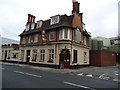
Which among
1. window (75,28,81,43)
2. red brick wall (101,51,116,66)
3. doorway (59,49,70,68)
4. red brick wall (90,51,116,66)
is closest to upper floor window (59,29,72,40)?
window (75,28,81,43)

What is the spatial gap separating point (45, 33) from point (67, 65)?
7.62m

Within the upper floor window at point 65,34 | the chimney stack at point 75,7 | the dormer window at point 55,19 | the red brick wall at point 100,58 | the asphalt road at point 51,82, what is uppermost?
the chimney stack at point 75,7

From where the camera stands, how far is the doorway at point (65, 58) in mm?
21484

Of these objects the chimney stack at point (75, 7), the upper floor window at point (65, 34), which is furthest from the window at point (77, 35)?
the chimney stack at point (75, 7)

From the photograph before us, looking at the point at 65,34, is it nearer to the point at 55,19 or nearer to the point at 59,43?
the point at 59,43

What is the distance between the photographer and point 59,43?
860 inches

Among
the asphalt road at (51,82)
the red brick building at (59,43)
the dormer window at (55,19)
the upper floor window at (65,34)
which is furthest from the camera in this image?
the dormer window at (55,19)

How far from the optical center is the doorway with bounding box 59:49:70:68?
70.5 ft

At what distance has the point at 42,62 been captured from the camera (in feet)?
78.9

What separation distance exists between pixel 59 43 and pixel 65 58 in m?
2.82

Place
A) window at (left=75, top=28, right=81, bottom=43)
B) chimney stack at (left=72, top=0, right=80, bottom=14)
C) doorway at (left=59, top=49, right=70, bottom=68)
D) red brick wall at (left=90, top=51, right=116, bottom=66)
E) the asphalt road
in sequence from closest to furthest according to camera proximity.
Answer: the asphalt road < doorway at (left=59, top=49, right=70, bottom=68) < window at (left=75, top=28, right=81, bottom=43) < chimney stack at (left=72, top=0, right=80, bottom=14) < red brick wall at (left=90, top=51, right=116, bottom=66)

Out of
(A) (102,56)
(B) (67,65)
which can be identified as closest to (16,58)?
(B) (67,65)

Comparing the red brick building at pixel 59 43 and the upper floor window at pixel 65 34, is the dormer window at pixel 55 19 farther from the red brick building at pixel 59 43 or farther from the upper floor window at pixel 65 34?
the upper floor window at pixel 65 34

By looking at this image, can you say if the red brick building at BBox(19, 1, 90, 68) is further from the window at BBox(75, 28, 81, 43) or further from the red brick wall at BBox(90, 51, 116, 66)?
the red brick wall at BBox(90, 51, 116, 66)
